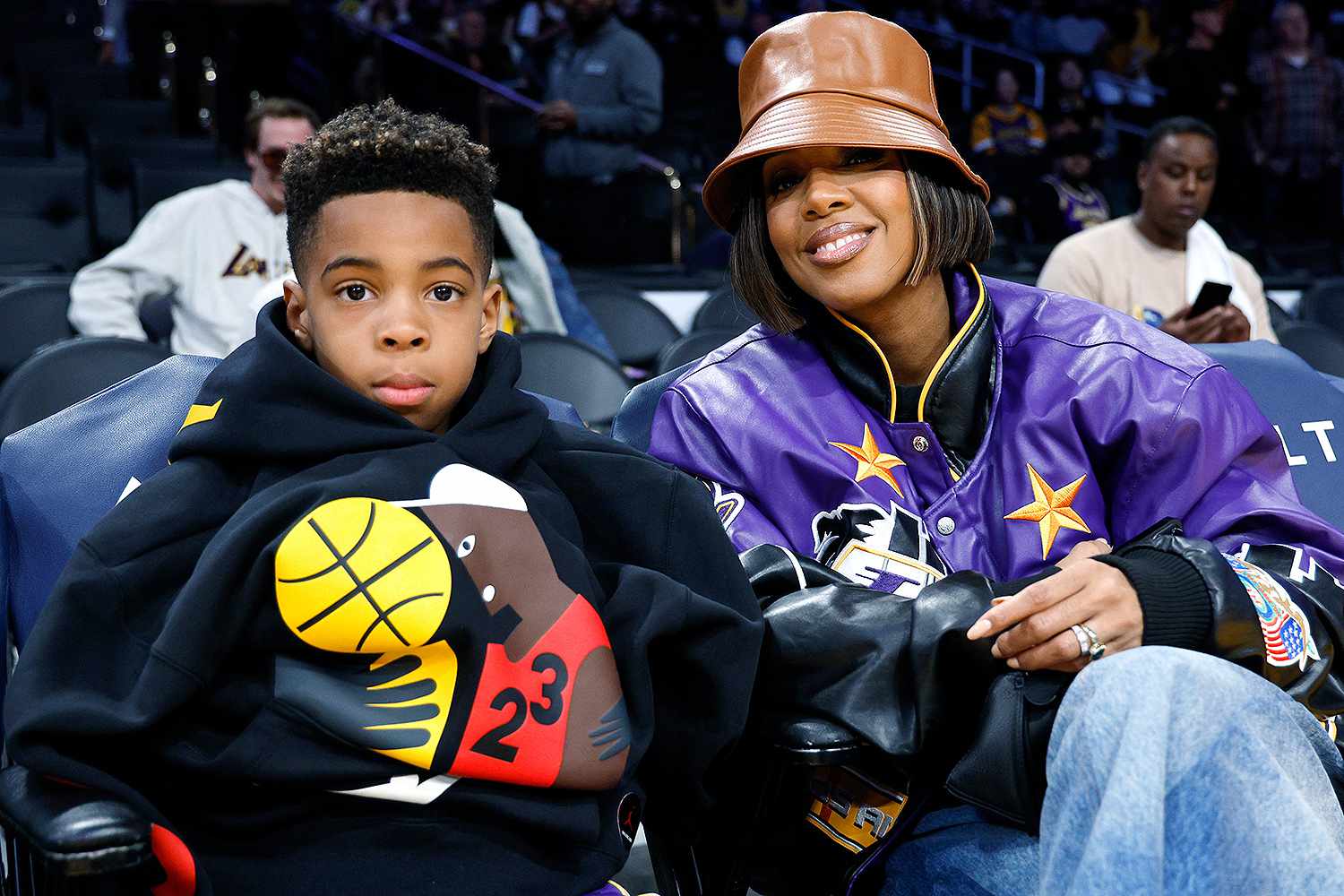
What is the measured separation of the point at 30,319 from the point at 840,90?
2854 mm

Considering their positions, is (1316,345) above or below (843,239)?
below

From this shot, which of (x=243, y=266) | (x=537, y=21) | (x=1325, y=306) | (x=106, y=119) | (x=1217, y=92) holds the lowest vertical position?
(x=1325, y=306)

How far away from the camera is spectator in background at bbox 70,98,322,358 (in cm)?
404

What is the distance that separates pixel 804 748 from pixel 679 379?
58 centimetres

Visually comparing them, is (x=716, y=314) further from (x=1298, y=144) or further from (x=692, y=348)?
(x=1298, y=144)

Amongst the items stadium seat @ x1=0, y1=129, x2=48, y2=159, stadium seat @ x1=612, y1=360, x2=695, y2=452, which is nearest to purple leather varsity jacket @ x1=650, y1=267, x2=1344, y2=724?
stadium seat @ x1=612, y1=360, x2=695, y2=452

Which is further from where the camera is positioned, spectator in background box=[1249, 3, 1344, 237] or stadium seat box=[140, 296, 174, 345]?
spectator in background box=[1249, 3, 1344, 237]

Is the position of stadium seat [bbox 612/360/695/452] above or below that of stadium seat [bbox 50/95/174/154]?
below

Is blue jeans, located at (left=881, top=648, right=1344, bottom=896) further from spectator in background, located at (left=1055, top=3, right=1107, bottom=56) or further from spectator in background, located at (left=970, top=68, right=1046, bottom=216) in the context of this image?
spectator in background, located at (left=1055, top=3, right=1107, bottom=56)

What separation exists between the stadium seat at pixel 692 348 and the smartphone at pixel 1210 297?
1093 millimetres

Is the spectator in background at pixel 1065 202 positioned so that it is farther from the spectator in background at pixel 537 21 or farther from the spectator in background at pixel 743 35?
the spectator in background at pixel 537 21

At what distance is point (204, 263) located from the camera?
4.09 metres

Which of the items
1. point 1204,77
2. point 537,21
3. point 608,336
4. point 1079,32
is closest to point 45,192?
point 608,336

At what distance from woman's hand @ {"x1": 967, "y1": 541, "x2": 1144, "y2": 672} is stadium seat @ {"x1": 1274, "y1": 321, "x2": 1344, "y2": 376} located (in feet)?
9.55
